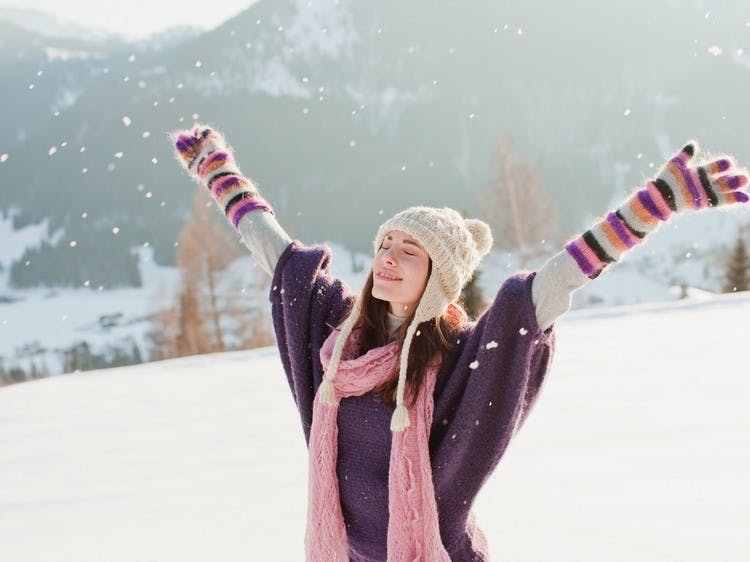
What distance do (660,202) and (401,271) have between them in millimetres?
572

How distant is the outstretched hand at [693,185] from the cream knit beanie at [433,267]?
0.41 meters

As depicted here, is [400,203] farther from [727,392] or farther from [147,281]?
[727,392]

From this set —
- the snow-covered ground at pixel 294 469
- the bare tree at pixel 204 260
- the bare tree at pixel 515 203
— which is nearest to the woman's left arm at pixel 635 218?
the snow-covered ground at pixel 294 469

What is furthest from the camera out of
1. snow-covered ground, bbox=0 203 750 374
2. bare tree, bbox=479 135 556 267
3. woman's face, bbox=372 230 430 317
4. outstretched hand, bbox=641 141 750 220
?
snow-covered ground, bbox=0 203 750 374

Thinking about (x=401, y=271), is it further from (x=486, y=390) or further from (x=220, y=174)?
(x=220, y=174)

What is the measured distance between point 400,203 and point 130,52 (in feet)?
275

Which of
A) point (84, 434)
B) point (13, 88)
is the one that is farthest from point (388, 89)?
point (84, 434)

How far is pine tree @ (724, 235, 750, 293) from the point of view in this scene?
19.1 metres

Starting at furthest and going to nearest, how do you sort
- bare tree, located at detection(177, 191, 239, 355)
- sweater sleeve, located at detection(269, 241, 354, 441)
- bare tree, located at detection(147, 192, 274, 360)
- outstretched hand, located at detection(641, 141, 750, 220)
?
bare tree, located at detection(147, 192, 274, 360) → bare tree, located at detection(177, 191, 239, 355) → sweater sleeve, located at detection(269, 241, 354, 441) → outstretched hand, located at detection(641, 141, 750, 220)

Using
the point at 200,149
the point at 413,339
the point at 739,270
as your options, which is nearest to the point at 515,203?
the point at 739,270

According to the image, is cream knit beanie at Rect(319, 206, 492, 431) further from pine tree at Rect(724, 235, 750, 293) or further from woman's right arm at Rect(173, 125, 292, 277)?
pine tree at Rect(724, 235, 750, 293)

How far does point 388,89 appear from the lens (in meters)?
118

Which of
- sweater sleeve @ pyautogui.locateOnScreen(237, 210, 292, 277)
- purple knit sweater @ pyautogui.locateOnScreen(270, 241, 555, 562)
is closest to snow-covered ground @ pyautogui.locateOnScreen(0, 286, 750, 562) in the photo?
purple knit sweater @ pyautogui.locateOnScreen(270, 241, 555, 562)

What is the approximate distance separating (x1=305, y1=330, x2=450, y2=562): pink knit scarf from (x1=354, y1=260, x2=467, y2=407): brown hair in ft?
0.07
